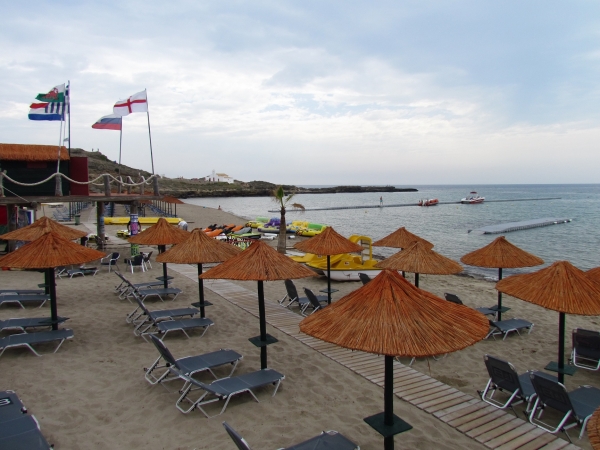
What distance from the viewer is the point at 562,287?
20.1 ft

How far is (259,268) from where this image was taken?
20.3ft

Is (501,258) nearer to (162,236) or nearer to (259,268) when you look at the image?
(259,268)

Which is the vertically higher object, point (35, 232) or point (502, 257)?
point (35, 232)

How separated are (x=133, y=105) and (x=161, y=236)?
9242 millimetres

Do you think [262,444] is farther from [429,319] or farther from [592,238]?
[592,238]

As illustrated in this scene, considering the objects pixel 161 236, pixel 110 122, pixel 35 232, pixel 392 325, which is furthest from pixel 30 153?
pixel 392 325

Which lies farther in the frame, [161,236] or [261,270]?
[161,236]

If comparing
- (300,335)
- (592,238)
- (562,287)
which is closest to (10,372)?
(300,335)

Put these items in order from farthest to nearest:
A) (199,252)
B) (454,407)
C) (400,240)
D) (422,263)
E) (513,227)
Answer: (513,227) → (400,240) → (422,263) → (199,252) → (454,407)

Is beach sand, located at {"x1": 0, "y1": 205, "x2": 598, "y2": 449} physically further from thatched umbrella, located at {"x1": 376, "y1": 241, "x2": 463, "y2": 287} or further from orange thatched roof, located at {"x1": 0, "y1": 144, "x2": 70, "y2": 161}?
orange thatched roof, located at {"x1": 0, "y1": 144, "x2": 70, "y2": 161}

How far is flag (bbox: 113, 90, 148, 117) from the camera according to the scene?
17375 millimetres

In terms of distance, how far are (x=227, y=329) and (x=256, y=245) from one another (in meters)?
2.82

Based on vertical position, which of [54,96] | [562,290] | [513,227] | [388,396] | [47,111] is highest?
[54,96]

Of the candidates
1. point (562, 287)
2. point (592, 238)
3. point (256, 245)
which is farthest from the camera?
point (592, 238)
